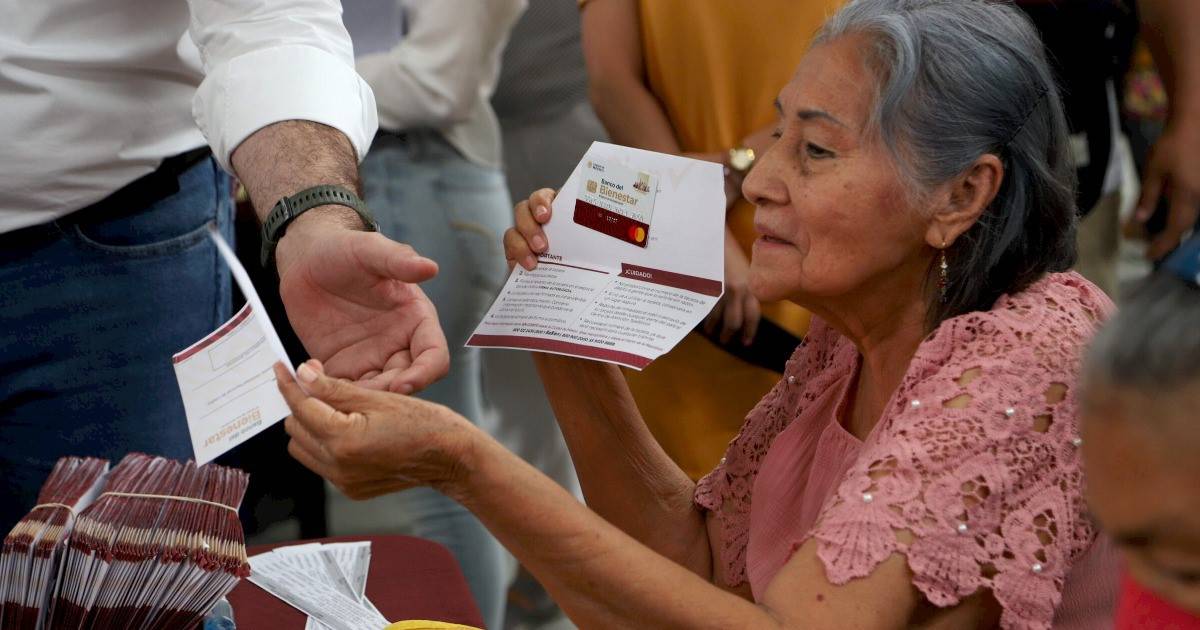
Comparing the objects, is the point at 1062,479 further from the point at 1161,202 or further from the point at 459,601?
the point at 1161,202

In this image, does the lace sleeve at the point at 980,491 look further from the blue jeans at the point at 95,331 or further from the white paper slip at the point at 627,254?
the blue jeans at the point at 95,331

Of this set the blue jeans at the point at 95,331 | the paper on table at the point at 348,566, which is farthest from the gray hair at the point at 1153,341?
the blue jeans at the point at 95,331

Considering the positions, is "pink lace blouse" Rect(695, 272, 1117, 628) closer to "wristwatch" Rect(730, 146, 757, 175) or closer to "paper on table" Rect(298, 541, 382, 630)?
"paper on table" Rect(298, 541, 382, 630)

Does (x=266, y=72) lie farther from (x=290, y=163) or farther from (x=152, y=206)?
(x=152, y=206)

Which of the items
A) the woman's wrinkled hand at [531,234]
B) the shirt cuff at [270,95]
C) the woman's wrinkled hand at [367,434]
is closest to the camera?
the woman's wrinkled hand at [367,434]

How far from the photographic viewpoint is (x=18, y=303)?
1.86m

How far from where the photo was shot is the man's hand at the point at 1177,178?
106 inches

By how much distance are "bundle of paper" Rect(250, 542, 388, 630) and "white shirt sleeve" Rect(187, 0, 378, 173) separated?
548 millimetres

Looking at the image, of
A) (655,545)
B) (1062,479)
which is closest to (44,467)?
(655,545)

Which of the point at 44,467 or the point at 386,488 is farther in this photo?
the point at 44,467

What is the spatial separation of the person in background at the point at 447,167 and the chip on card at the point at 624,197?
1.30 metres

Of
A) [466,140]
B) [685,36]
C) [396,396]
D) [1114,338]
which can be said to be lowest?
[466,140]

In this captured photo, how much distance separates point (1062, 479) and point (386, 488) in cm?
77

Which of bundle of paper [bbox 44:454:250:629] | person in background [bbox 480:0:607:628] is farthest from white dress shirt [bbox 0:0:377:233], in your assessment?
person in background [bbox 480:0:607:628]
